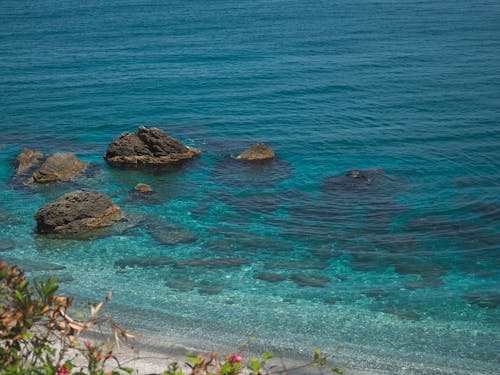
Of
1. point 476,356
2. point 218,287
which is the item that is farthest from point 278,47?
point 476,356

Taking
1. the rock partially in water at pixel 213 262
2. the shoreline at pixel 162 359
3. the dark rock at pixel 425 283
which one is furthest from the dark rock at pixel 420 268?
the shoreline at pixel 162 359

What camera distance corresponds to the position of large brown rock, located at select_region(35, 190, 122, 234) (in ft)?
107

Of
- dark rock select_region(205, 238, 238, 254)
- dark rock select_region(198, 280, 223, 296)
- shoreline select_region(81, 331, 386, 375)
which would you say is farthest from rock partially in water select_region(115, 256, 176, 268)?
shoreline select_region(81, 331, 386, 375)

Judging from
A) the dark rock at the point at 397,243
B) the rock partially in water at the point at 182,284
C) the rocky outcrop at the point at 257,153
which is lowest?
the dark rock at the point at 397,243

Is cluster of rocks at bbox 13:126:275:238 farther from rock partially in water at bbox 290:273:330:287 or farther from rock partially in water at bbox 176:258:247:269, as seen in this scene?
rock partially in water at bbox 290:273:330:287

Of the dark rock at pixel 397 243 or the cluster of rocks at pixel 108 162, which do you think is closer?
the dark rock at pixel 397 243

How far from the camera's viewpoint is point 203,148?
148 feet

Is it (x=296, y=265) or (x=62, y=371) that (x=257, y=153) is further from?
(x=62, y=371)

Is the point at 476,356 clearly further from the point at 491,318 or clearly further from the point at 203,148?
the point at 203,148

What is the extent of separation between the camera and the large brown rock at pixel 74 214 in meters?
32.6

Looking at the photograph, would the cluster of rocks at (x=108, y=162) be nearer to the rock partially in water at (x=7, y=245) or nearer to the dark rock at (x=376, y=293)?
the rock partially in water at (x=7, y=245)

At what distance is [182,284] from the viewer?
90.8 feet

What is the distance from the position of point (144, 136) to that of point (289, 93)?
1862cm

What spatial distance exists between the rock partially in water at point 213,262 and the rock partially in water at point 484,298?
978 cm
